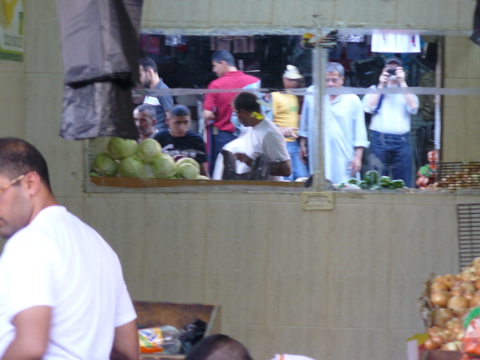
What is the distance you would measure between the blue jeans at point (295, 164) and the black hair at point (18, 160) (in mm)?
2932

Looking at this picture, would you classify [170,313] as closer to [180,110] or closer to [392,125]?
[180,110]

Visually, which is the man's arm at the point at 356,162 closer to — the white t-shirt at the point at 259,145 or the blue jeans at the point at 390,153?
the blue jeans at the point at 390,153

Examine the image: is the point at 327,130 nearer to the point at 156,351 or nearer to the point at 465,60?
the point at 465,60

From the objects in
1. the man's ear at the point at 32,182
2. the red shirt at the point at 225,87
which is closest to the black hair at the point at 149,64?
the red shirt at the point at 225,87

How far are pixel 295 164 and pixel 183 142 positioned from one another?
832 millimetres

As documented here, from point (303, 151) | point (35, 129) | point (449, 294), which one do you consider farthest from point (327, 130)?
point (35, 129)

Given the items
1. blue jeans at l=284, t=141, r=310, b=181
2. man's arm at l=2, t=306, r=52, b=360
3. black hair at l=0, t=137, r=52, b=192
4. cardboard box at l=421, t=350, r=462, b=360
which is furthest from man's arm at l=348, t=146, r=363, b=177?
man's arm at l=2, t=306, r=52, b=360

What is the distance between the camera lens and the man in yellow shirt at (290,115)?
5.30m

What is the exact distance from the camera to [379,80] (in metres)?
5.30

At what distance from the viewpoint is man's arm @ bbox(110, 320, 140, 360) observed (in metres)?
2.86

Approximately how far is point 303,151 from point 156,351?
211 centimetres

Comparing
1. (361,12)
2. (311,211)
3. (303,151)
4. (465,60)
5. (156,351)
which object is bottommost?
(156,351)

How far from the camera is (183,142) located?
17.6ft

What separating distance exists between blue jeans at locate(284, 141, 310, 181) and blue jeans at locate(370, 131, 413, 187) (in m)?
0.49
